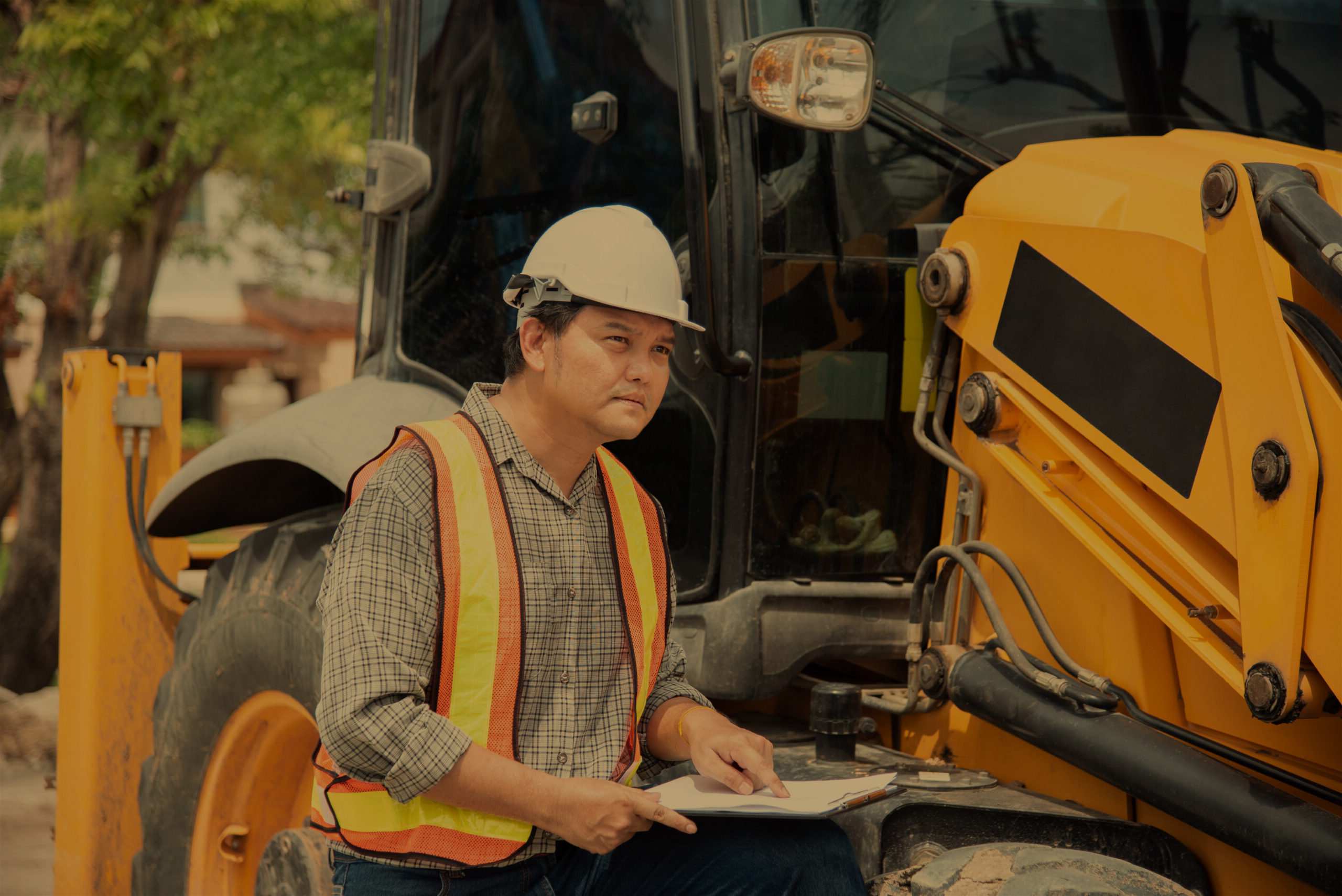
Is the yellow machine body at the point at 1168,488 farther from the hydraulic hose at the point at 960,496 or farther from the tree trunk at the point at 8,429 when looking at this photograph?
the tree trunk at the point at 8,429

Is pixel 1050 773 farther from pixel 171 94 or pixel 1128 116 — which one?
pixel 171 94

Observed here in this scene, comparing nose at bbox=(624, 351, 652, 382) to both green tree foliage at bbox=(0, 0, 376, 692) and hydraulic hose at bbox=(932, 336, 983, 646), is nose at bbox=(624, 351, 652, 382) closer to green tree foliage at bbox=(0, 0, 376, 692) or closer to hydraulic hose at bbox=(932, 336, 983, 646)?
hydraulic hose at bbox=(932, 336, 983, 646)

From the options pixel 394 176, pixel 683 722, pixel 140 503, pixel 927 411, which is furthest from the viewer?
pixel 140 503

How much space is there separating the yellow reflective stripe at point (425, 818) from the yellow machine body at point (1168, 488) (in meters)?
0.95

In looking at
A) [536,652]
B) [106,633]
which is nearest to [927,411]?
[536,652]

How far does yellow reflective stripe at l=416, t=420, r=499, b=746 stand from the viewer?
186cm

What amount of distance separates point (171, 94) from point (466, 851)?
628 cm

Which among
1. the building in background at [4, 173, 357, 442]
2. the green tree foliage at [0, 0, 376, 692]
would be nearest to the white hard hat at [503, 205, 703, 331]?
the green tree foliage at [0, 0, 376, 692]

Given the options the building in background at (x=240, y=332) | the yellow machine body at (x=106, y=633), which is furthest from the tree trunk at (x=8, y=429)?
the building in background at (x=240, y=332)

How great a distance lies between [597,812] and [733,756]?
0.29 meters

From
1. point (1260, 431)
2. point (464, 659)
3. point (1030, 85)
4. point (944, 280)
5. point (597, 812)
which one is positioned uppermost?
point (1030, 85)

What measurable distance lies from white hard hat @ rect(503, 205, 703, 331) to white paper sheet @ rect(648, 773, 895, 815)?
27.4 inches

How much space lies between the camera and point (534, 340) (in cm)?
198

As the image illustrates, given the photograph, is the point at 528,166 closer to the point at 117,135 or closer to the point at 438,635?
the point at 438,635
